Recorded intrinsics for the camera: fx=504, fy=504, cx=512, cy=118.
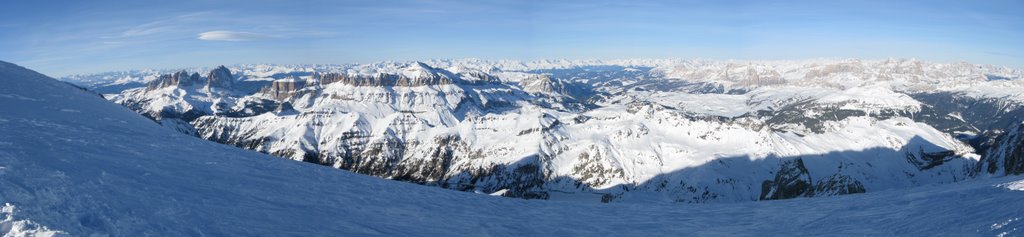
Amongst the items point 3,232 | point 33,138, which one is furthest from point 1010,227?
point 33,138

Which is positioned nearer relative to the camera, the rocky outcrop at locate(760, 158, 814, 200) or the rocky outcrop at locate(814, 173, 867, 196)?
the rocky outcrop at locate(814, 173, 867, 196)

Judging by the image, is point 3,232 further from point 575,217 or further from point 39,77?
point 39,77

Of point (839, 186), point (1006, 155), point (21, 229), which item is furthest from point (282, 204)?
point (839, 186)

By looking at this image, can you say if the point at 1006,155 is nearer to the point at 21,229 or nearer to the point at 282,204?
the point at 282,204

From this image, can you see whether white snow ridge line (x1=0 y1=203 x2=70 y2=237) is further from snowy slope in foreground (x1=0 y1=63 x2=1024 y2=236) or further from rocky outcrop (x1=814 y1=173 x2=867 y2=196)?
rocky outcrop (x1=814 y1=173 x2=867 y2=196)

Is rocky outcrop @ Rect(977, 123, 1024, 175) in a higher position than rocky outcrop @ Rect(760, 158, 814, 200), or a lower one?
higher

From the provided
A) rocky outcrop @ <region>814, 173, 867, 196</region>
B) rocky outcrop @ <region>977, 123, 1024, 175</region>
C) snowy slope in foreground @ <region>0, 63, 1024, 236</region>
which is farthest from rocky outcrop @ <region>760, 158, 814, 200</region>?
snowy slope in foreground @ <region>0, 63, 1024, 236</region>

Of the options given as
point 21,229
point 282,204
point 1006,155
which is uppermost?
point 21,229

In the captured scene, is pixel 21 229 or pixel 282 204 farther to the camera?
pixel 282 204
